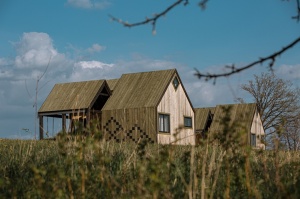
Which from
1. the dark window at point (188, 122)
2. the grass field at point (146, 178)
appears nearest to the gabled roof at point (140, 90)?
the dark window at point (188, 122)

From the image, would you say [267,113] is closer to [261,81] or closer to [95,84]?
[261,81]

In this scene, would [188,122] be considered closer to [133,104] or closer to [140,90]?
[140,90]

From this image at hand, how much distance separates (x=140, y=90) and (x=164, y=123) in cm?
276

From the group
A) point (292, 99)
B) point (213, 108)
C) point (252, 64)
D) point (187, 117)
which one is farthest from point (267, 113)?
point (252, 64)

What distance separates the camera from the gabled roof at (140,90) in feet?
105

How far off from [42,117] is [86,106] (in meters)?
4.85

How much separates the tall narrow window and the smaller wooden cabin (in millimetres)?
4331

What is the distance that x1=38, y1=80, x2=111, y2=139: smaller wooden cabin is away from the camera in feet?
108

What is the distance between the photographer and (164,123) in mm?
32594

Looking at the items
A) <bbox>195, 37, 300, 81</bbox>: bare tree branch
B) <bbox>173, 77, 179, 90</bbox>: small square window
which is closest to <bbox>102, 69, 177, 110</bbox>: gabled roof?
<bbox>173, 77, 179, 90</bbox>: small square window

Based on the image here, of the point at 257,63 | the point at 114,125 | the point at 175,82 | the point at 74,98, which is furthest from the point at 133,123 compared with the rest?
the point at 257,63

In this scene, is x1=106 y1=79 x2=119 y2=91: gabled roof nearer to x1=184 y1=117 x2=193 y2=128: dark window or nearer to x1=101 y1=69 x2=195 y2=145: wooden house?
x1=101 y1=69 x2=195 y2=145: wooden house

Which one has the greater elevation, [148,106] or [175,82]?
[175,82]

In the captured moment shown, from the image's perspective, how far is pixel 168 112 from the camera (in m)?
33.1
